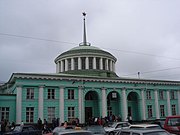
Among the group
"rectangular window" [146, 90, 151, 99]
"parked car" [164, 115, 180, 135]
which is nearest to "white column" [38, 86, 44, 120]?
"rectangular window" [146, 90, 151, 99]

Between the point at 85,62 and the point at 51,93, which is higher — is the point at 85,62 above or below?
above

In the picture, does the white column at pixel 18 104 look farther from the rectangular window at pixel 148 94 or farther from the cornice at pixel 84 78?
the rectangular window at pixel 148 94

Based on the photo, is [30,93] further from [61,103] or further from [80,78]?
[80,78]

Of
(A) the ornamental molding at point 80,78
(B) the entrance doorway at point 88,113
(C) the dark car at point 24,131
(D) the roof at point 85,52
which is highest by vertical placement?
(D) the roof at point 85,52

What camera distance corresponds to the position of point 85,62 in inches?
1822

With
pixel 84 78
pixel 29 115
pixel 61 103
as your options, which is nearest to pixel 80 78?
pixel 84 78

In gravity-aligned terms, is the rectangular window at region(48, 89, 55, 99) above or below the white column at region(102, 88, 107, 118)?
above

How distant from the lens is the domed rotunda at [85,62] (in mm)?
45969

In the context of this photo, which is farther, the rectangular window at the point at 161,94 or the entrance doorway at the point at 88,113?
the rectangular window at the point at 161,94

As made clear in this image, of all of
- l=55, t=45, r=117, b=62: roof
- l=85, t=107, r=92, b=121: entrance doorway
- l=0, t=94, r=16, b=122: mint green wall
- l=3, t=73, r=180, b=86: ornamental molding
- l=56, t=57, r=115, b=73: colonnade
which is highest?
l=55, t=45, r=117, b=62: roof

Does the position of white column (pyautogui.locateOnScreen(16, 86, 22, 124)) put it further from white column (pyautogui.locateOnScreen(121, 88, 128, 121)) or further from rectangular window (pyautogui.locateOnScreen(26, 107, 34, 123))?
white column (pyautogui.locateOnScreen(121, 88, 128, 121))

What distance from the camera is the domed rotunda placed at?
46.0 metres

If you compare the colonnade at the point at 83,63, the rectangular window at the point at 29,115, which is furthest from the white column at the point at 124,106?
the rectangular window at the point at 29,115

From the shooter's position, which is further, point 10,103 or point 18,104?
point 10,103
